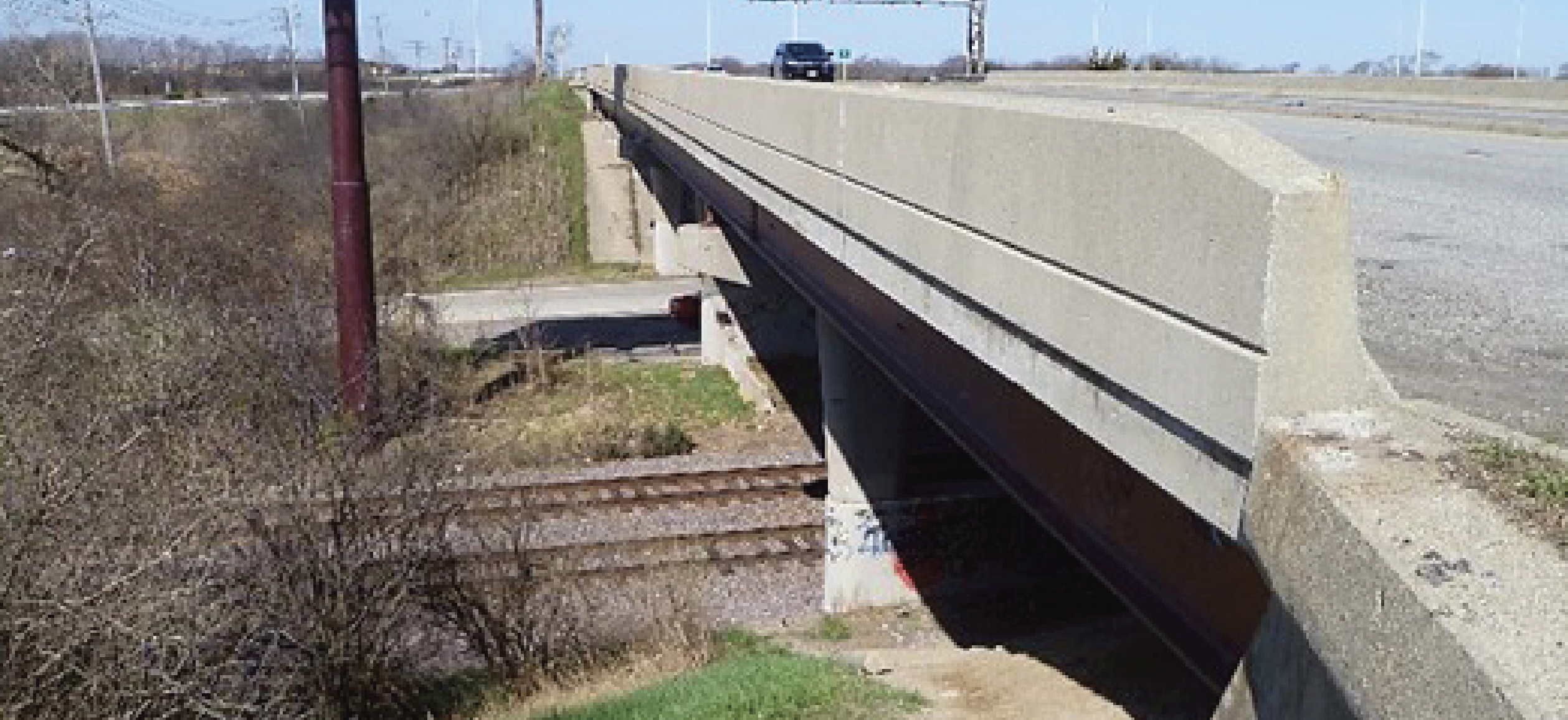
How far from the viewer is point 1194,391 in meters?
4.26

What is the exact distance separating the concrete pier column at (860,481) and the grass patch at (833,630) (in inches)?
18.8

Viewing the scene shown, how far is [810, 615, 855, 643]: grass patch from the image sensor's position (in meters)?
16.0

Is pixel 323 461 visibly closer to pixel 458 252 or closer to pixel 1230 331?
pixel 1230 331

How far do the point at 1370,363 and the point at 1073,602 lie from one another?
510 inches

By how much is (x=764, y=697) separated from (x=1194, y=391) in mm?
6326

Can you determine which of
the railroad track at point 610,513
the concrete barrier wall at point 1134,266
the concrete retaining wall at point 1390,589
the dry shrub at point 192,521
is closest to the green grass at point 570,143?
the dry shrub at point 192,521

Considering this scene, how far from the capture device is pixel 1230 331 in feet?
13.2

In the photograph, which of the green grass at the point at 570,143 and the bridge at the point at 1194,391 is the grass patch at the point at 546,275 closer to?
the green grass at the point at 570,143

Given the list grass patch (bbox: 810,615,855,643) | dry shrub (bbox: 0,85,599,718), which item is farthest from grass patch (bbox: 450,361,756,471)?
grass patch (bbox: 810,615,855,643)

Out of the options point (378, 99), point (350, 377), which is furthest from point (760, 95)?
point (378, 99)

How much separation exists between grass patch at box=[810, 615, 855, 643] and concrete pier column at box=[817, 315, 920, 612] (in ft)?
1.56

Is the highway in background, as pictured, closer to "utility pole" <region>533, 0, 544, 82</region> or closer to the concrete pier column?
the concrete pier column

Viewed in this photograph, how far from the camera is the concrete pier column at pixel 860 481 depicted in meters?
17.3

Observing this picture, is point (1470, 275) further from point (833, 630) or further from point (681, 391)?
point (681, 391)
